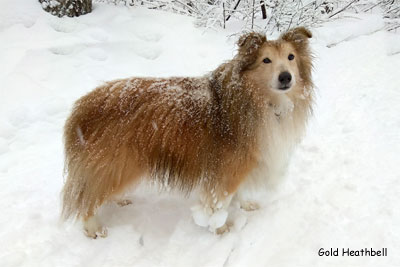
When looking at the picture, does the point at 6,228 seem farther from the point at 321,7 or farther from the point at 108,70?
the point at 321,7

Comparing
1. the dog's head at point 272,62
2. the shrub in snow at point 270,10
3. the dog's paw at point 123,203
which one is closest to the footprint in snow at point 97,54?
the shrub in snow at point 270,10

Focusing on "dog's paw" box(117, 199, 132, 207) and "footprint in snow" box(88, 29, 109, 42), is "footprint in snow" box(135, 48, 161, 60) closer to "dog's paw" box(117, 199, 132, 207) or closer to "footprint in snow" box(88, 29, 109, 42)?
"footprint in snow" box(88, 29, 109, 42)

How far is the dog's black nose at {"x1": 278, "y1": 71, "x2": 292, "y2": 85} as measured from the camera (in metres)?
2.45

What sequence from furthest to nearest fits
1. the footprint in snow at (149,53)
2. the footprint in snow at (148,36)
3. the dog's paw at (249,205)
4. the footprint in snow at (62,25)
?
the footprint in snow at (148,36) < the footprint in snow at (149,53) < the footprint in snow at (62,25) < the dog's paw at (249,205)

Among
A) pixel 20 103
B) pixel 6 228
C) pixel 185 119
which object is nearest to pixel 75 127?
pixel 185 119

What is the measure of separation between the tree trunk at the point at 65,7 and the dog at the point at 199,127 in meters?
3.44

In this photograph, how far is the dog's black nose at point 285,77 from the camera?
8.02 feet

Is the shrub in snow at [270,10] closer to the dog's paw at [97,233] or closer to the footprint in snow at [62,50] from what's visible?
the footprint in snow at [62,50]

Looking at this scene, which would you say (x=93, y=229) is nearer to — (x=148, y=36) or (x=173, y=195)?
(x=173, y=195)

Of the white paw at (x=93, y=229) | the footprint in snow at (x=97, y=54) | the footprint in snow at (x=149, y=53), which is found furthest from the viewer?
the footprint in snow at (x=149, y=53)

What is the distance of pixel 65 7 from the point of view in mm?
5516

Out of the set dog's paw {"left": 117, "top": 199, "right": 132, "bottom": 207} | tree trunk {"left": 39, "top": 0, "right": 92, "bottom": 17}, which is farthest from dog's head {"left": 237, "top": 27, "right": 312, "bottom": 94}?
tree trunk {"left": 39, "top": 0, "right": 92, "bottom": 17}

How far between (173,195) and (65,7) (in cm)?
395

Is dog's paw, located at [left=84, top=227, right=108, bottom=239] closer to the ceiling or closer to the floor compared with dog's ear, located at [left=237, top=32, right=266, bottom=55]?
closer to the floor
